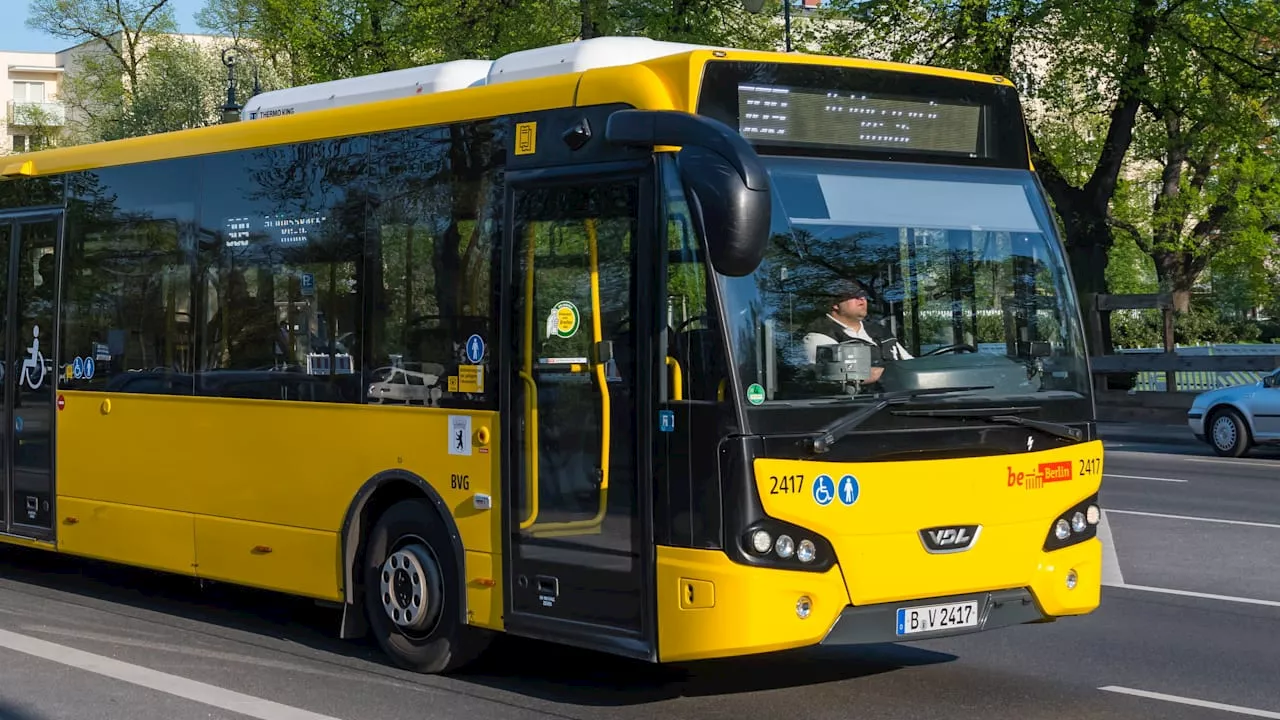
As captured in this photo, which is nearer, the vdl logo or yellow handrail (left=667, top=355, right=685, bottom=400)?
yellow handrail (left=667, top=355, right=685, bottom=400)

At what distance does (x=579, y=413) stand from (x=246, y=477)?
2.85 m

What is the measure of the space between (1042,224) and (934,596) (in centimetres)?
194

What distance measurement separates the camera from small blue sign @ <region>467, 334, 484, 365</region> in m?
8.14

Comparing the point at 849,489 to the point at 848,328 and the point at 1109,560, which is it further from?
the point at 1109,560

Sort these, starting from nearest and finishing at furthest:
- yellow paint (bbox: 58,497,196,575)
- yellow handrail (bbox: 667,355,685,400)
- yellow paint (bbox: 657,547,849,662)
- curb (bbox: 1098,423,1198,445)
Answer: yellow paint (bbox: 657,547,849,662)
yellow handrail (bbox: 667,355,685,400)
yellow paint (bbox: 58,497,196,575)
curb (bbox: 1098,423,1198,445)

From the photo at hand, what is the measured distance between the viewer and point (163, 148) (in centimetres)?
1048

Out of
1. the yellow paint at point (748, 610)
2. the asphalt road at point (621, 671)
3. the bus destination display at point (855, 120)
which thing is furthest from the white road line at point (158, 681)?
the bus destination display at point (855, 120)

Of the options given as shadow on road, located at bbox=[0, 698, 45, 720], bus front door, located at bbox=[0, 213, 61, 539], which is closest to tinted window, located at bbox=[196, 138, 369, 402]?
bus front door, located at bbox=[0, 213, 61, 539]

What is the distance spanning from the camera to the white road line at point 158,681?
7.48 metres

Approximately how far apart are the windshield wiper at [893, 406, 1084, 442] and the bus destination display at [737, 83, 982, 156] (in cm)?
127

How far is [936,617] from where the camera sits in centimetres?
723

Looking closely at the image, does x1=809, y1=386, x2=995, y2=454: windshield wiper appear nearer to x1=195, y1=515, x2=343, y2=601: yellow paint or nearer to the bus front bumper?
the bus front bumper

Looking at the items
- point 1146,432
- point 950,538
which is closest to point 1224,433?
point 1146,432

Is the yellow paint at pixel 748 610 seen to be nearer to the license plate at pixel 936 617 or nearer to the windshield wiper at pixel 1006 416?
the license plate at pixel 936 617
